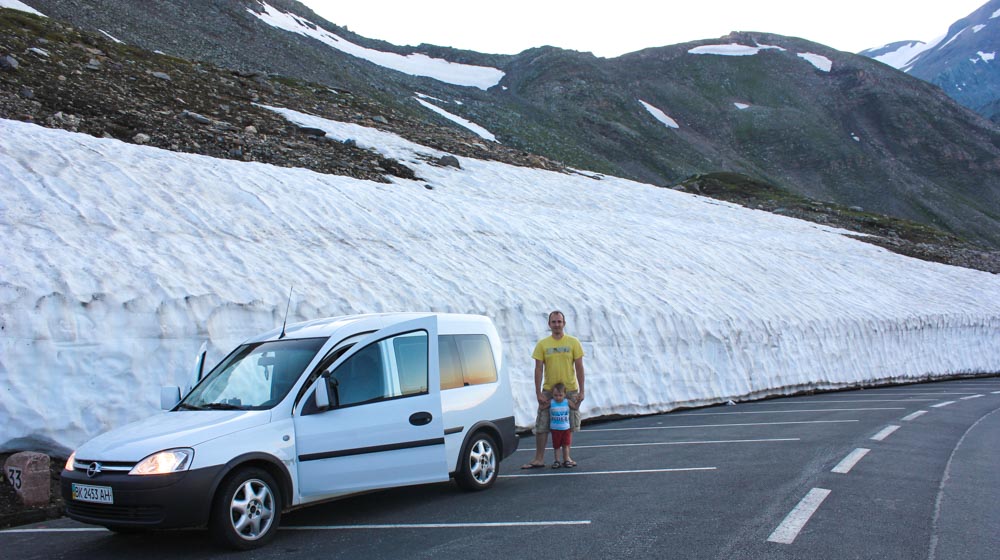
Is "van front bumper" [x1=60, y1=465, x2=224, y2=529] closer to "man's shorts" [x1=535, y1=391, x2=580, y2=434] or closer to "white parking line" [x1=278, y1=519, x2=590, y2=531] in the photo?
"white parking line" [x1=278, y1=519, x2=590, y2=531]

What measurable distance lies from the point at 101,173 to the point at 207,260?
3.75 meters

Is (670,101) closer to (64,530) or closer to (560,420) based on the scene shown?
(560,420)

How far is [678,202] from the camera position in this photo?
35.8 meters

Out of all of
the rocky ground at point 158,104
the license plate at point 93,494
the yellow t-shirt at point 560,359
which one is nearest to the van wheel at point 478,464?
the yellow t-shirt at point 560,359

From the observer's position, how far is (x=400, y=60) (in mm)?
90062

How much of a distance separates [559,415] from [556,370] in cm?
53

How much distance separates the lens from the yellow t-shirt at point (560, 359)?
892cm

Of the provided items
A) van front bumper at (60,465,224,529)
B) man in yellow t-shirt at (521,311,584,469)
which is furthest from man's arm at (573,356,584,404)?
van front bumper at (60,465,224,529)

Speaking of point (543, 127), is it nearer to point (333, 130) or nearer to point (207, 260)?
point (333, 130)

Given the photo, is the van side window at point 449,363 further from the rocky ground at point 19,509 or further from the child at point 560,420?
the rocky ground at point 19,509

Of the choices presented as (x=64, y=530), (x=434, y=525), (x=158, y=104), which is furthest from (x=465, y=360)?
(x=158, y=104)

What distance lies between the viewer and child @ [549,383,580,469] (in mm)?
8883

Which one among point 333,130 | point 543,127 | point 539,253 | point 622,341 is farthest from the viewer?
point 543,127

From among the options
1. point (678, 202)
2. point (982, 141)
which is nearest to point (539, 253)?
point (678, 202)
